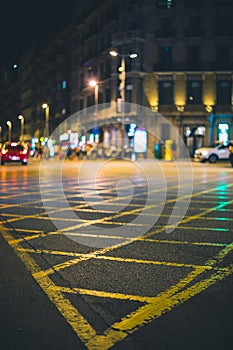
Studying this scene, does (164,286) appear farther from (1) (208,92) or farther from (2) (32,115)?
(2) (32,115)

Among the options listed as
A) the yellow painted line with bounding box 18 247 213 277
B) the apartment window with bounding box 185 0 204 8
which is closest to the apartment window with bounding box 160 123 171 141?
the apartment window with bounding box 185 0 204 8

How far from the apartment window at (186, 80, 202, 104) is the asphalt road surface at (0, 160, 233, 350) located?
155 ft

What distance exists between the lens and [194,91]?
5916 centimetres

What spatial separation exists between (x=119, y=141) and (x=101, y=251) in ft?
172

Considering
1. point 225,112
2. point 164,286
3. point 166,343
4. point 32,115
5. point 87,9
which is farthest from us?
point 32,115

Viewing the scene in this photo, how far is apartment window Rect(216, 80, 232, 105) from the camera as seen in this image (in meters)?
58.4

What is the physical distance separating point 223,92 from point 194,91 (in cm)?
291

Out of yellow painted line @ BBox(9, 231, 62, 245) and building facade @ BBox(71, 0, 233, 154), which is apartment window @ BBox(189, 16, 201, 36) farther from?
yellow painted line @ BBox(9, 231, 62, 245)

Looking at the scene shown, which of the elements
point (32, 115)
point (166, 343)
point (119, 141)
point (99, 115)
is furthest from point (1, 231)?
point (32, 115)

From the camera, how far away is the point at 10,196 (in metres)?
15.4

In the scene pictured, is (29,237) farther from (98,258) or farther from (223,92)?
(223,92)

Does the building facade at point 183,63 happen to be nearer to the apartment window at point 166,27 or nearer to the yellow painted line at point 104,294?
the apartment window at point 166,27

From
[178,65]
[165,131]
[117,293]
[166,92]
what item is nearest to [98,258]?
[117,293]

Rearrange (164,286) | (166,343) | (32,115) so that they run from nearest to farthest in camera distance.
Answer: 1. (166,343)
2. (164,286)
3. (32,115)
